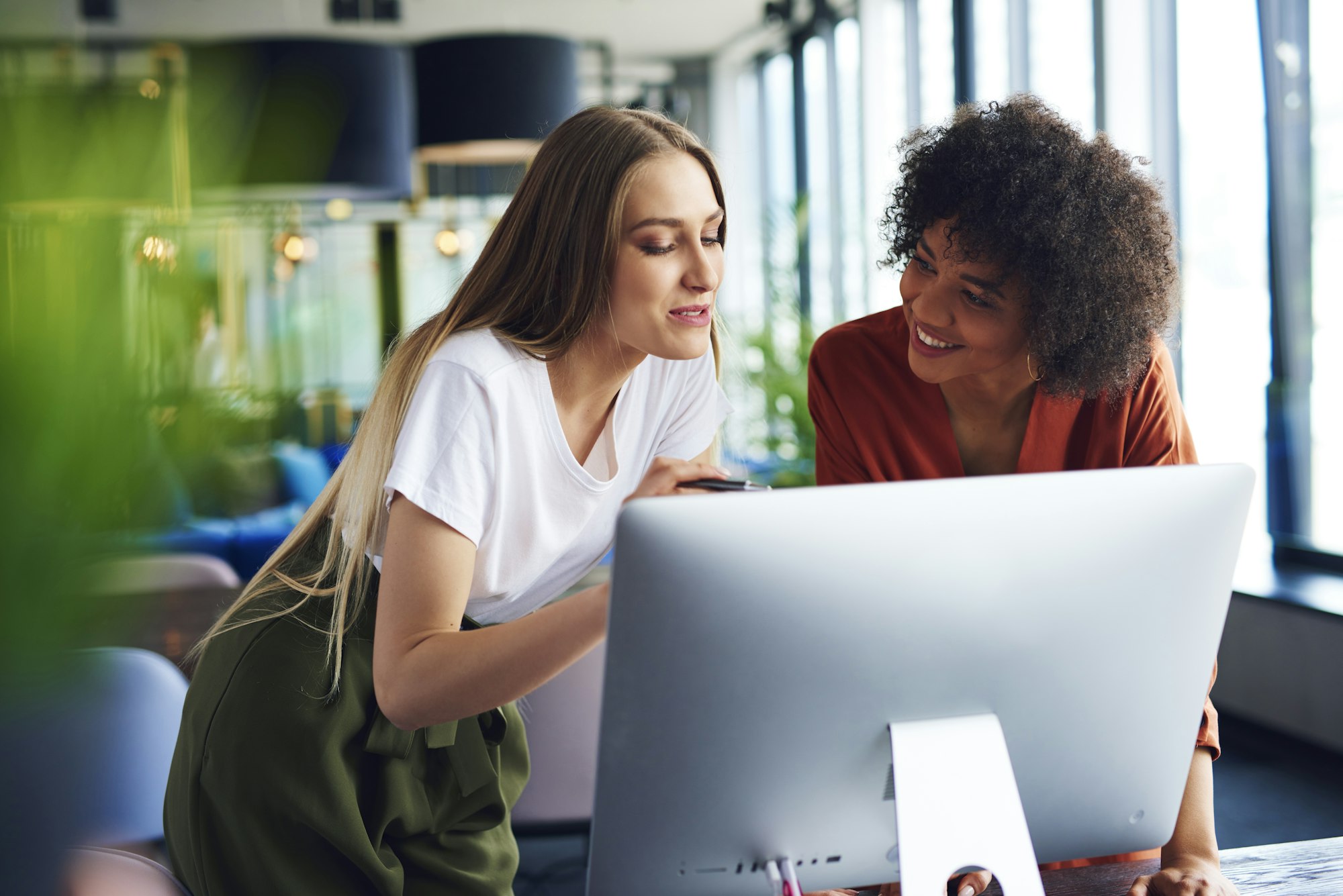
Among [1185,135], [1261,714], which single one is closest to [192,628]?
[1261,714]

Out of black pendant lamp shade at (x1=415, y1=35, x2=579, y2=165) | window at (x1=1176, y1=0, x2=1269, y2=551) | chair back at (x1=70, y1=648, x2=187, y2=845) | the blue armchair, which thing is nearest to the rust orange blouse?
the blue armchair

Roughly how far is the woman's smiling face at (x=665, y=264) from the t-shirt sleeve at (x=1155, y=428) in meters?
0.58

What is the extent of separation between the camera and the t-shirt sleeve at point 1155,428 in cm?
140

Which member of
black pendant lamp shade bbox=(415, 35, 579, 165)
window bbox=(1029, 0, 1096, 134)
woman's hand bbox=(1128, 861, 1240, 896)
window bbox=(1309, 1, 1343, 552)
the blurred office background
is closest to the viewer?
the blurred office background

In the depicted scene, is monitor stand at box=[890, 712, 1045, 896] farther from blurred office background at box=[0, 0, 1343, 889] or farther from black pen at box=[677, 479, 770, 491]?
blurred office background at box=[0, 0, 1343, 889]

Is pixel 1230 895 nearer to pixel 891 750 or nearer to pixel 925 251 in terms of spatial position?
pixel 891 750

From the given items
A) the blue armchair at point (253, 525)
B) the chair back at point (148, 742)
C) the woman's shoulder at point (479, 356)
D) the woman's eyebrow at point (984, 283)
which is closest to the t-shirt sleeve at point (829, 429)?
the woman's eyebrow at point (984, 283)

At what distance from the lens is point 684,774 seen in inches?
32.1

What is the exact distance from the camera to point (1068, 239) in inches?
52.2

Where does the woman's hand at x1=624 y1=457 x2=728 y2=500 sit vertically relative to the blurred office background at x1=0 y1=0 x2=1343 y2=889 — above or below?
below

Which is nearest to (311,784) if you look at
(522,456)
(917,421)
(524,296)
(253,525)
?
(522,456)

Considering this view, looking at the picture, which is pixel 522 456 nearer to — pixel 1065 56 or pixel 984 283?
pixel 984 283

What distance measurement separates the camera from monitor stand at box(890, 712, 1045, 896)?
0.86 metres

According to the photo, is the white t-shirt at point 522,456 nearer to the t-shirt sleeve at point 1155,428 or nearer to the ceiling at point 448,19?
the t-shirt sleeve at point 1155,428
